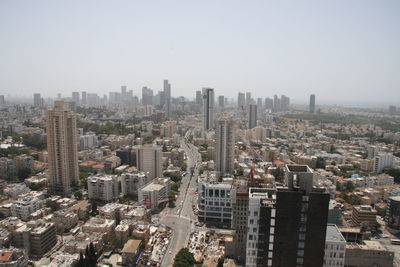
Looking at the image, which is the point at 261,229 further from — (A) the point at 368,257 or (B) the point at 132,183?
(B) the point at 132,183

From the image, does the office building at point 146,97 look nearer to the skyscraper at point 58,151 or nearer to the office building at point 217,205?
the skyscraper at point 58,151

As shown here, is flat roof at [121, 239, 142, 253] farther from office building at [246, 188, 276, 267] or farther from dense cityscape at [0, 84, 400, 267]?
office building at [246, 188, 276, 267]

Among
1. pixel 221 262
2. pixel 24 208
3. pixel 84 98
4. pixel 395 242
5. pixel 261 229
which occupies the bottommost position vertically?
pixel 395 242

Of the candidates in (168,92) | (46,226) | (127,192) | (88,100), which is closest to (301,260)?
(46,226)

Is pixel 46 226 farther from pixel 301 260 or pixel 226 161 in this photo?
pixel 226 161

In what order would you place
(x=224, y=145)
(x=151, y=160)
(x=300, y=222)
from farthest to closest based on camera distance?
(x=224, y=145)
(x=151, y=160)
(x=300, y=222)

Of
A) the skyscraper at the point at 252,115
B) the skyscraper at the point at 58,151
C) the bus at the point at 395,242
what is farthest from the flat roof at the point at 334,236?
the skyscraper at the point at 252,115

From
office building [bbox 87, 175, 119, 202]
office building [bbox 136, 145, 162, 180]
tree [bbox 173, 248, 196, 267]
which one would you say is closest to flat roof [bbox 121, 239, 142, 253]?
tree [bbox 173, 248, 196, 267]

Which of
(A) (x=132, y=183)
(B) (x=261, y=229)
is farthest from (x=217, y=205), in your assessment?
(B) (x=261, y=229)
